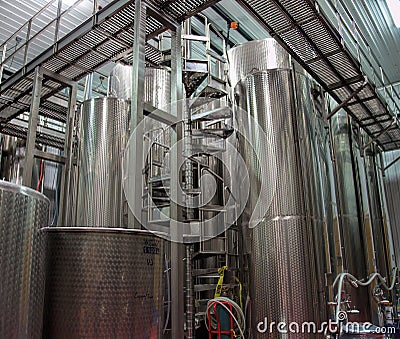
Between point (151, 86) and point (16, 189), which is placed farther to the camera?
point (151, 86)

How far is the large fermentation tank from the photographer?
13.5 feet

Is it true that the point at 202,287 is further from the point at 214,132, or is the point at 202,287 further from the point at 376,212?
the point at 376,212

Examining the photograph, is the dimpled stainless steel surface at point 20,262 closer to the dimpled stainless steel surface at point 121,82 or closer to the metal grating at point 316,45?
the metal grating at point 316,45

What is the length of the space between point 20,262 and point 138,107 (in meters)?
1.81

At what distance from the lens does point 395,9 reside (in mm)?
6668

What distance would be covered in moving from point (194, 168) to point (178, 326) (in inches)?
103

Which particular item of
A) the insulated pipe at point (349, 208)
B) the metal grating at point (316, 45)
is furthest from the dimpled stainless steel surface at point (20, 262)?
the insulated pipe at point (349, 208)

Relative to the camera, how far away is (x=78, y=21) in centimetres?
688

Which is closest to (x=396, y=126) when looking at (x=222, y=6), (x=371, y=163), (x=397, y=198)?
(x=371, y=163)

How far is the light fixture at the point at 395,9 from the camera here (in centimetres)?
649

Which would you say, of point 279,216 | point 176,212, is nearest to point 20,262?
point 176,212

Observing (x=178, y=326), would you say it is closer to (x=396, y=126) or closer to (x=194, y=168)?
(x=194, y=168)

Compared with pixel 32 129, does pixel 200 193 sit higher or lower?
lower

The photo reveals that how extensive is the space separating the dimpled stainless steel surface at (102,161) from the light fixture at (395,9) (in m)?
5.01
